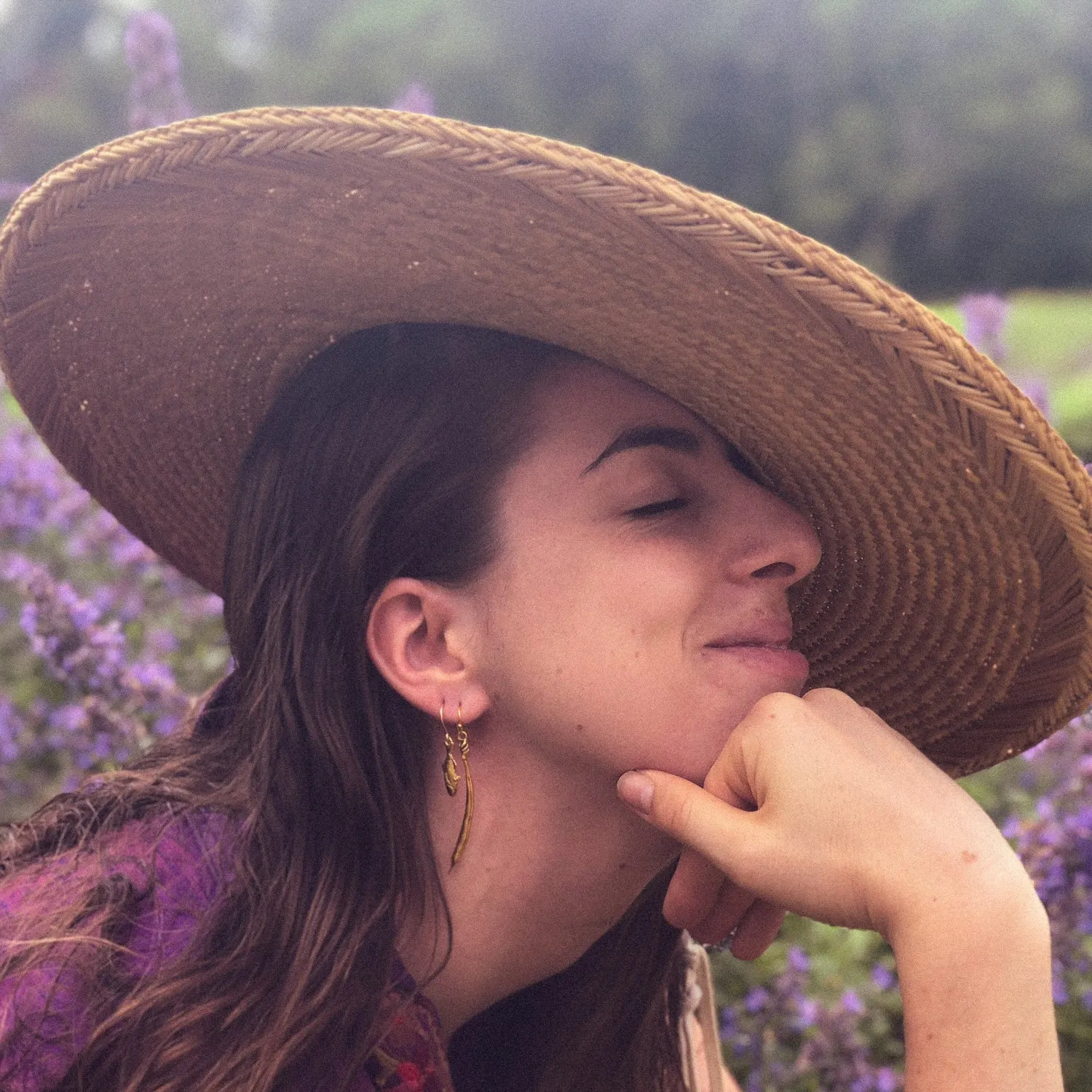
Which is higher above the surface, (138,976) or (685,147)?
(138,976)

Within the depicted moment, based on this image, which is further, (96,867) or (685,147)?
(685,147)

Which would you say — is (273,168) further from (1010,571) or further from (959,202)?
(959,202)

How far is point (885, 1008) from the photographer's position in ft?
8.25

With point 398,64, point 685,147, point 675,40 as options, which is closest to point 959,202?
point 685,147

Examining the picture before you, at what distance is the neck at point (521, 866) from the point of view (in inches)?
63.5

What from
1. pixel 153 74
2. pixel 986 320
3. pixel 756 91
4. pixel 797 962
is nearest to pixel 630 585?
pixel 797 962

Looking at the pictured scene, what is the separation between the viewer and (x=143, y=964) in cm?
148

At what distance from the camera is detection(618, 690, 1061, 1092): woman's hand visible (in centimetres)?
125

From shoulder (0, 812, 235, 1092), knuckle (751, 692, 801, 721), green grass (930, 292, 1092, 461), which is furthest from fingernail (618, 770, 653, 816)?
green grass (930, 292, 1092, 461)

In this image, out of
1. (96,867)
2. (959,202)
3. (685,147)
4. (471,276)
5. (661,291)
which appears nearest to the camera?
(661,291)

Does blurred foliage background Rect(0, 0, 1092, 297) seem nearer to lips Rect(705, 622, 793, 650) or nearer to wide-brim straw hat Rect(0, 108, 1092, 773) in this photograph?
wide-brim straw hat Rect(0, 108, 1092, 773)

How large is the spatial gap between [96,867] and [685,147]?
806 inches

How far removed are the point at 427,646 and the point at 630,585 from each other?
31 cm

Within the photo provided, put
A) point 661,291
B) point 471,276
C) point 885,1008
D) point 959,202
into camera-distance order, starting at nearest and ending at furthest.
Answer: point 661,291 → point 471,276 → point 885,1008 → point 959,202
